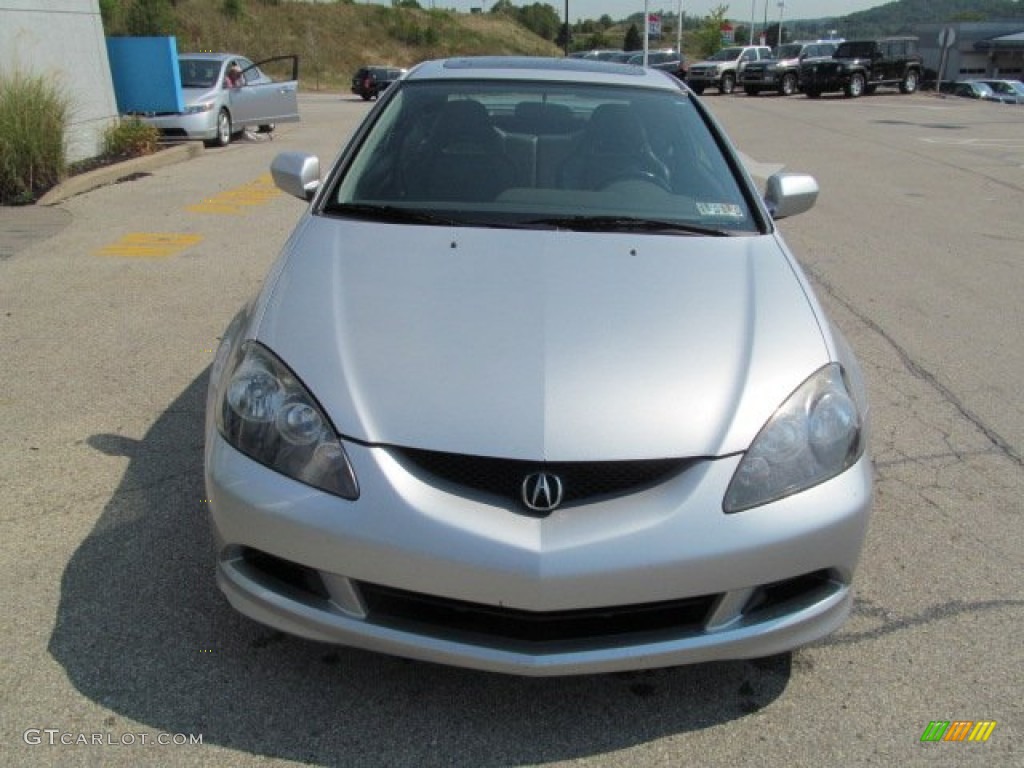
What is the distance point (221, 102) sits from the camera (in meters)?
15.0

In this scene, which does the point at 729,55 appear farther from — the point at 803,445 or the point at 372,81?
the point at 803,445

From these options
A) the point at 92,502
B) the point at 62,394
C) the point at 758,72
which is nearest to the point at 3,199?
the point at 62,394

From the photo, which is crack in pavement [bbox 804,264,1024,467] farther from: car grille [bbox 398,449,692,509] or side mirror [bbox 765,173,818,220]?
car grille [bbox 398,449,692,509]

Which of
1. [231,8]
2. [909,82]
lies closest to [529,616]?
[909,82]

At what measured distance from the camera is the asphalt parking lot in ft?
7.77

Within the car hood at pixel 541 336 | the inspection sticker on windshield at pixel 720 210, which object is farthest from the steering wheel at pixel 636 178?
the car hood at pixel 541 336

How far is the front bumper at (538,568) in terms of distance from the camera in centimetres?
215

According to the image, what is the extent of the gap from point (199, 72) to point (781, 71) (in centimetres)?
2497

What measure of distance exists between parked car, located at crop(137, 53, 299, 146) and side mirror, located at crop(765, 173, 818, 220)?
12293mm

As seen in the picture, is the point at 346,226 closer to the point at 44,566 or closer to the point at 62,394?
the point at 44,566

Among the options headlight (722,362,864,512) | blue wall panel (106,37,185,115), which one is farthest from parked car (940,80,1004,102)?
headlight (722,362,864,512)

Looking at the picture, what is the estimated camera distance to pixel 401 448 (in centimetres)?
226

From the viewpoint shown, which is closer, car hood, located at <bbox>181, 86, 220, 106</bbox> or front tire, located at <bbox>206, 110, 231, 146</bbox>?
car hood, located at <bbox>181, 86, 220, 106</bbox>

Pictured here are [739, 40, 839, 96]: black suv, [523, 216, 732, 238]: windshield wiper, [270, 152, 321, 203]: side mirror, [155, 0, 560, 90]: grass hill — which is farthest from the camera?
[155, 0, 560, 90]: grass hill
